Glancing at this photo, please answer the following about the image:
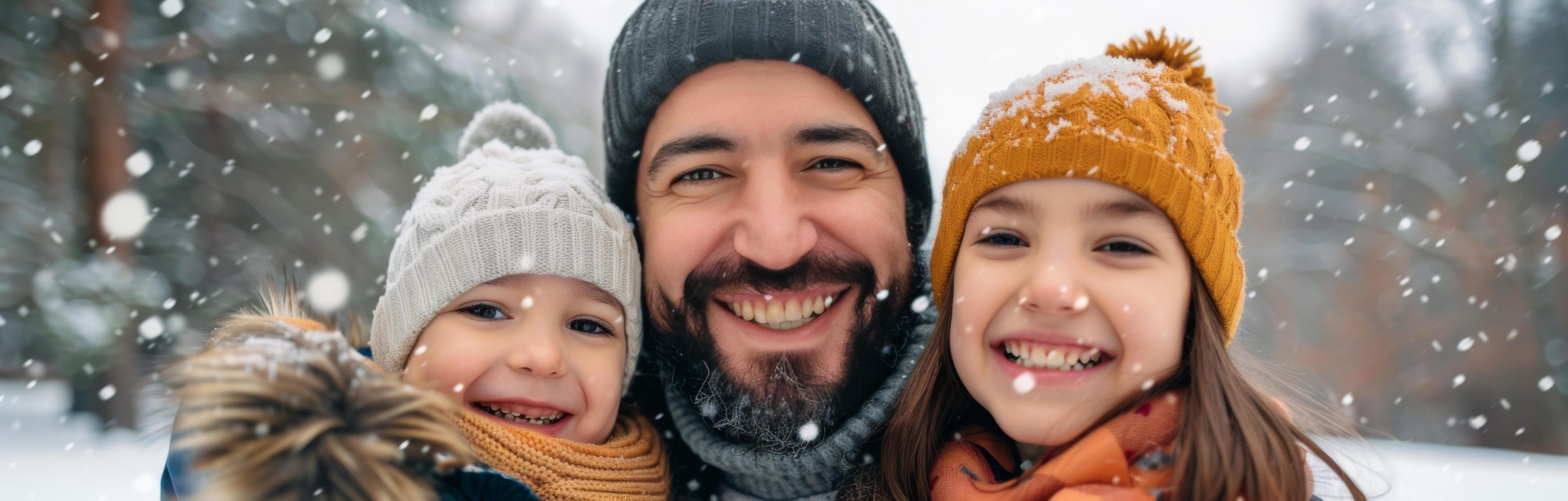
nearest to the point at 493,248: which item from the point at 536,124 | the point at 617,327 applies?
the point at 617,327

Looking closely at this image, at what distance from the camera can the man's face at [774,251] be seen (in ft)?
7.79

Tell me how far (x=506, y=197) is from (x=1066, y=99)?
1493 millimetres

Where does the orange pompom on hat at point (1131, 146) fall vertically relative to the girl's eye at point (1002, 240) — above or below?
above

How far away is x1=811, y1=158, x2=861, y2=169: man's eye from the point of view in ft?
8.14

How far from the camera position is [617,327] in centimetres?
243

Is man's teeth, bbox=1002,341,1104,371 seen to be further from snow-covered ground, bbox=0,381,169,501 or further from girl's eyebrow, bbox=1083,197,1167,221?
snow-covered ground, bbox=0,381,169,501

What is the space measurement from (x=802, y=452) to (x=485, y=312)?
3.10 ft

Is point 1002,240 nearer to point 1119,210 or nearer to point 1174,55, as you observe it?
point 1119,210

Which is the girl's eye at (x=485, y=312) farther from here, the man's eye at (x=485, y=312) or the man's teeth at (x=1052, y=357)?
the man's teeth at (x=1052, y=357)

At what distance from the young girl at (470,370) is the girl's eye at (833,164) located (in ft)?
1.94

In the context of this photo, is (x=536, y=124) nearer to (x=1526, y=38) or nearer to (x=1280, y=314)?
(x=1526, y=38)

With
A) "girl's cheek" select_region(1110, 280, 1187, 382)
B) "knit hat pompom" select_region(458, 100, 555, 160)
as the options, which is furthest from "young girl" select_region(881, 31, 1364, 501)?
"knit hat pompom" select_region(458, 100, 555, 160)

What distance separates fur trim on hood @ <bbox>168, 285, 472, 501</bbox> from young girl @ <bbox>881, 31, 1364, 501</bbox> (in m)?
1.12

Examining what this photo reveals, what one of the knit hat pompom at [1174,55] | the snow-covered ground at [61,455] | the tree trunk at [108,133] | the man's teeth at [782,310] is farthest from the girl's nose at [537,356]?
the tree trunk at [108,133]
